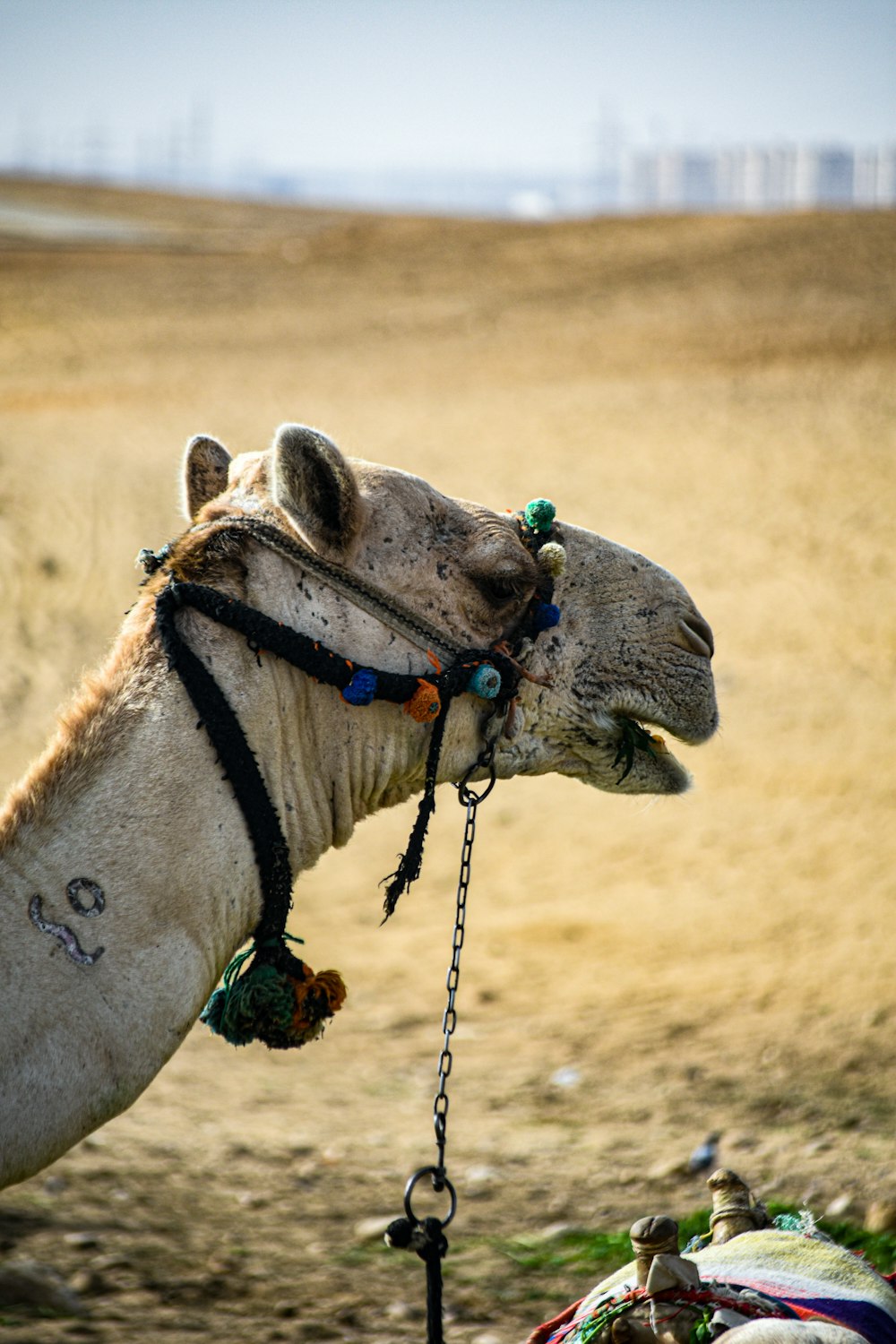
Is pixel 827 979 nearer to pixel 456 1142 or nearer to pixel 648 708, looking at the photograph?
pixel 456 1142

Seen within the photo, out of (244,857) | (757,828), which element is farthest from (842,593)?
(244,857)

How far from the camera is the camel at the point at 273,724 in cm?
224

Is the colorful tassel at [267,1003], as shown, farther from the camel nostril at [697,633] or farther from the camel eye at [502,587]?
the camel nostril at [697,633]

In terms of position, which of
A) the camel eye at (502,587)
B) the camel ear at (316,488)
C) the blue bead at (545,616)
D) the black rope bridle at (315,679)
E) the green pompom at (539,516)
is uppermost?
the green pompom at (539,516)

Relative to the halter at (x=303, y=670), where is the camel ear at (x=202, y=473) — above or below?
above

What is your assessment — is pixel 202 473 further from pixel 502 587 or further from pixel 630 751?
pixel 630 751

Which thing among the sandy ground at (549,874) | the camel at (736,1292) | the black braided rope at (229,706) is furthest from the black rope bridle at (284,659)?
the camel at (736,1292)

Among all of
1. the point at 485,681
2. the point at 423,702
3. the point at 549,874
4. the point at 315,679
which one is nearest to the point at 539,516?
the point at 485,681

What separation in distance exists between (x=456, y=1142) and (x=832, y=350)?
17.3 meters

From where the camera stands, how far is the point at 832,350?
20.3 meters

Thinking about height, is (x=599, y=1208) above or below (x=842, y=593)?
below

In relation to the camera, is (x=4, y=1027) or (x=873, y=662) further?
(x=873, y=662)

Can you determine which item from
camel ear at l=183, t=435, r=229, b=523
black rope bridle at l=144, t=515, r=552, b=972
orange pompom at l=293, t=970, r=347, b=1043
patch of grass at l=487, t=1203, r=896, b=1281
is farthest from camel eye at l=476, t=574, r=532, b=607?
patch of grass at l=487, t=1203, r=896, b=1281

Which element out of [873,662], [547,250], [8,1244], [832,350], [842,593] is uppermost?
[547,250]
